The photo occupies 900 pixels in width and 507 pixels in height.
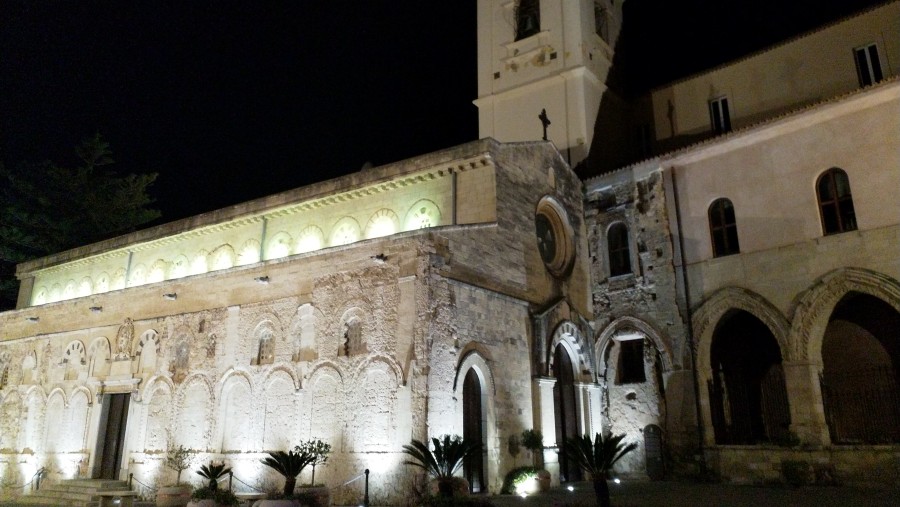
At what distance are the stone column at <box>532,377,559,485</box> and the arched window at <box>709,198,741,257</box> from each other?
257 inches

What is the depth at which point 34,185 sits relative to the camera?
3725cm

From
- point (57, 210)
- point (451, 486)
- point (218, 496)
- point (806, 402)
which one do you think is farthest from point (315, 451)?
point (57, 210)

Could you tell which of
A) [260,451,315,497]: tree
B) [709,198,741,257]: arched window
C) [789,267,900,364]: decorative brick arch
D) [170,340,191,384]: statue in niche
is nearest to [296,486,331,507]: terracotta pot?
[260,451,315,497]: tree

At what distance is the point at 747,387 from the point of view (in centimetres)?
1917

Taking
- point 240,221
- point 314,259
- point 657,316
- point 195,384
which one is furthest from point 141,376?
point 657,316

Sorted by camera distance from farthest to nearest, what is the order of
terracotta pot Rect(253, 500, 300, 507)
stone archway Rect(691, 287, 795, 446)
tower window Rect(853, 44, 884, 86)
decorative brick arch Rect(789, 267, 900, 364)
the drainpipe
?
1. tower window Rect(853, 44, 884, 86)
2. the drainpipe
3. stone archway Rect(691, 287, 795, 446)
4. decorative brick arch Rect(789, 267, 900, 364)
5. terracotta pot Rect(253, 500, 300, 507)

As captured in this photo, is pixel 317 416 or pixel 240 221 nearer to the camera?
pixel 317 416

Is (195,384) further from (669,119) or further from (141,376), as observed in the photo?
(669,119)

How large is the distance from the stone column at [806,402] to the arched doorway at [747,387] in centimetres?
116

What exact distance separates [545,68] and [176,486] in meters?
20.5

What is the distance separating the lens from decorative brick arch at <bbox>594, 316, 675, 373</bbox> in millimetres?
19281

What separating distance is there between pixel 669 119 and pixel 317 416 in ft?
59.8

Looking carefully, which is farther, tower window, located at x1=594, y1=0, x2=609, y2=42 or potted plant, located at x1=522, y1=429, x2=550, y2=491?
tower window, located at x1=594, y1=0, x2=609, y2=42

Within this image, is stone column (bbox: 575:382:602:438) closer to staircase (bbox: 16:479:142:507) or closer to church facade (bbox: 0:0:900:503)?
church facade (bbox: 0:0:900:503)
